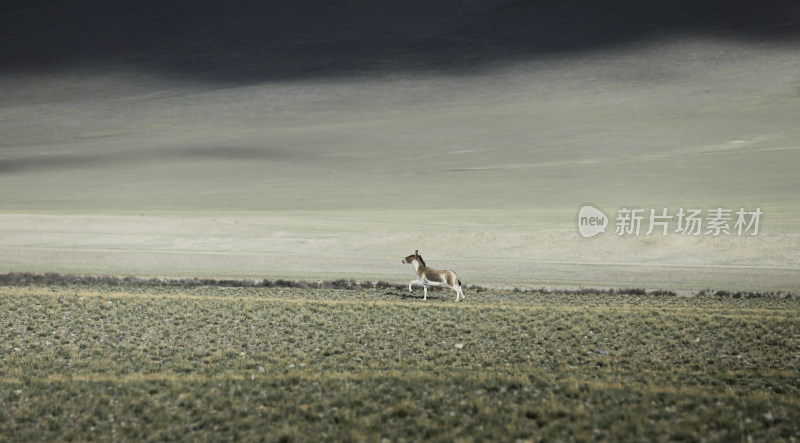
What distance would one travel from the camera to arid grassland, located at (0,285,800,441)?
9.34 metres

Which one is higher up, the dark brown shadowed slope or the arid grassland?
the dark brown shadowed slope

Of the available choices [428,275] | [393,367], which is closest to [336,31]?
[428,275]

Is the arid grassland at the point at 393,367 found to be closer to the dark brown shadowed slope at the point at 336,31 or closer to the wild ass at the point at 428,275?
the wild ass at the point at 428,275

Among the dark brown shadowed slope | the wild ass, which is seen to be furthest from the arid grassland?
the dark brown shadowed slope

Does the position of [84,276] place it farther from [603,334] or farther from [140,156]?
[140,156]

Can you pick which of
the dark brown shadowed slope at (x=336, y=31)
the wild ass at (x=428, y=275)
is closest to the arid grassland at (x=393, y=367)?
the wild ass at (x=428, y=275)

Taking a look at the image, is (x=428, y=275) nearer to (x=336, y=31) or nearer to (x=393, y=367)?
(x=393, y=367)

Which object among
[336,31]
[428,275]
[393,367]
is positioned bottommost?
[393,367]

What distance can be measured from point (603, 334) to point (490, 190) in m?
53.7

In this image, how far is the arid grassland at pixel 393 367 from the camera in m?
9.34

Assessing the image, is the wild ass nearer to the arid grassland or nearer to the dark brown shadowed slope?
the arid grassland

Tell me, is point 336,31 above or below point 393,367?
above

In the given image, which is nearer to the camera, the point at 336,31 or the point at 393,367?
the point at 393,367

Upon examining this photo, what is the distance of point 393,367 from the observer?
13742 mm
